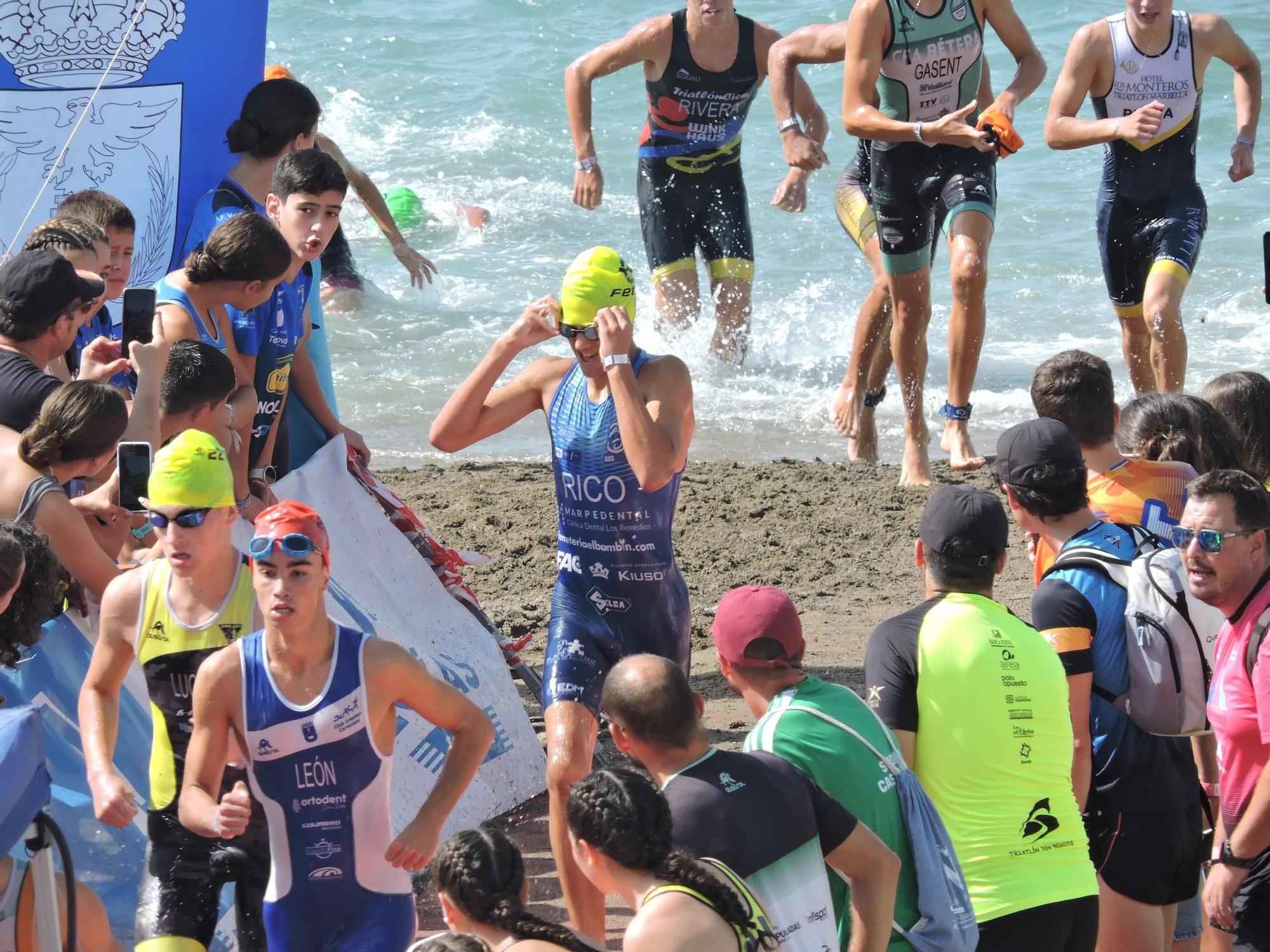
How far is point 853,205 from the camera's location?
8727 millimetres

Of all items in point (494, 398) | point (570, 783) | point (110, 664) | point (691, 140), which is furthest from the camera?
point (691, 140)

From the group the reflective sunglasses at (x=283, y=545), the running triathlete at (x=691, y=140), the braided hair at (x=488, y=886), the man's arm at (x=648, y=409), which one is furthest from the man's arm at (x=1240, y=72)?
the braided hair at (x=488, y=886)

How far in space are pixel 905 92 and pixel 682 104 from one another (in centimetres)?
206

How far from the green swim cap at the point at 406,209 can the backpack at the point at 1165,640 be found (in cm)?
1389

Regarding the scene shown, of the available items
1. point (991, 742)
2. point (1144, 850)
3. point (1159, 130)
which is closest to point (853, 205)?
point (1159, 130)

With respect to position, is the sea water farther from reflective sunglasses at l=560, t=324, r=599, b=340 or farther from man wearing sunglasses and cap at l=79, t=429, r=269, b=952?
man wearing sunglasses and cap at l=79, t=429, r=269, b=952

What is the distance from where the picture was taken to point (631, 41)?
9523 mm

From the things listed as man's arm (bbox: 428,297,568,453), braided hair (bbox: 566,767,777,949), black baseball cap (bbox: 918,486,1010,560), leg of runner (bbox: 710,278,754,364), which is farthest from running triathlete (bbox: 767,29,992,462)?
braided hair (bbox: 566,767,777,949)

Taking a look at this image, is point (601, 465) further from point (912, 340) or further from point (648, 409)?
point (912, 340)

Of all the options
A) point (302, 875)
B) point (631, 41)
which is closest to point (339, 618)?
point (302, 875)

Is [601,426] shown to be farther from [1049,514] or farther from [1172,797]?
[1172,797]

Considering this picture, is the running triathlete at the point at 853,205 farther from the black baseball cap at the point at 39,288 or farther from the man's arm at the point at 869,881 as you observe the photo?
the man's arm at the point at 869,881

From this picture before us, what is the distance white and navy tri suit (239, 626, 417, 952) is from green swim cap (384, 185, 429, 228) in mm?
13834

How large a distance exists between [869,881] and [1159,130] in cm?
578
